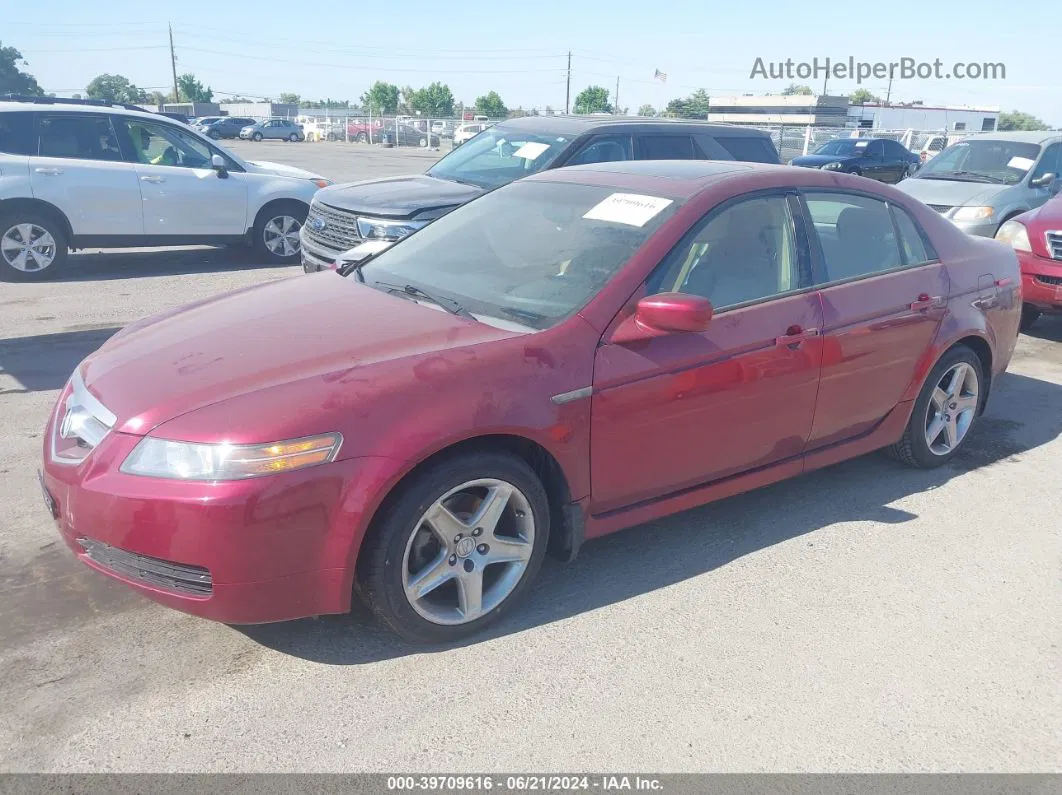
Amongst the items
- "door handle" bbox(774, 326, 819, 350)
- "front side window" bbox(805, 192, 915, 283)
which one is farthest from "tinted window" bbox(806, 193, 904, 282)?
"door handle" bbox(774, 326, 819, 350)

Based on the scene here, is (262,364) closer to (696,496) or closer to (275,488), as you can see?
(275,488)

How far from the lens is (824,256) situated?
4340 mm

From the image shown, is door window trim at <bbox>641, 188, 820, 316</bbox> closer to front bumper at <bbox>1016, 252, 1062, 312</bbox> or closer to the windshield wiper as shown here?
the windshield wiper

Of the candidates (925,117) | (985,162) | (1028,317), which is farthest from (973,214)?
(925,117)

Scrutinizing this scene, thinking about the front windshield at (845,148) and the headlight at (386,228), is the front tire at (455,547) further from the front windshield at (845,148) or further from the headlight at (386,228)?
the front windshield at (845,148)

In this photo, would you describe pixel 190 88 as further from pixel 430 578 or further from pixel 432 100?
pixel 430 578

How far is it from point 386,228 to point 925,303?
4.49m

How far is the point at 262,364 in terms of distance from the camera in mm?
3215

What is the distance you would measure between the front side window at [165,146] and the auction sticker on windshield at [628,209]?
7636 mm

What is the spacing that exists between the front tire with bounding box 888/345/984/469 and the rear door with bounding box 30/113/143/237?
827 cm

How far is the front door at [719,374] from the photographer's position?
356 cm

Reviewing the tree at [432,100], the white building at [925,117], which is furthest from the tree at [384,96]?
the white building at [925,117]

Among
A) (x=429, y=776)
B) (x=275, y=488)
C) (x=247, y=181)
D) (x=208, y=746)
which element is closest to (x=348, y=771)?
(x=429, y=776)

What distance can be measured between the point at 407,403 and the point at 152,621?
1.30 meters
